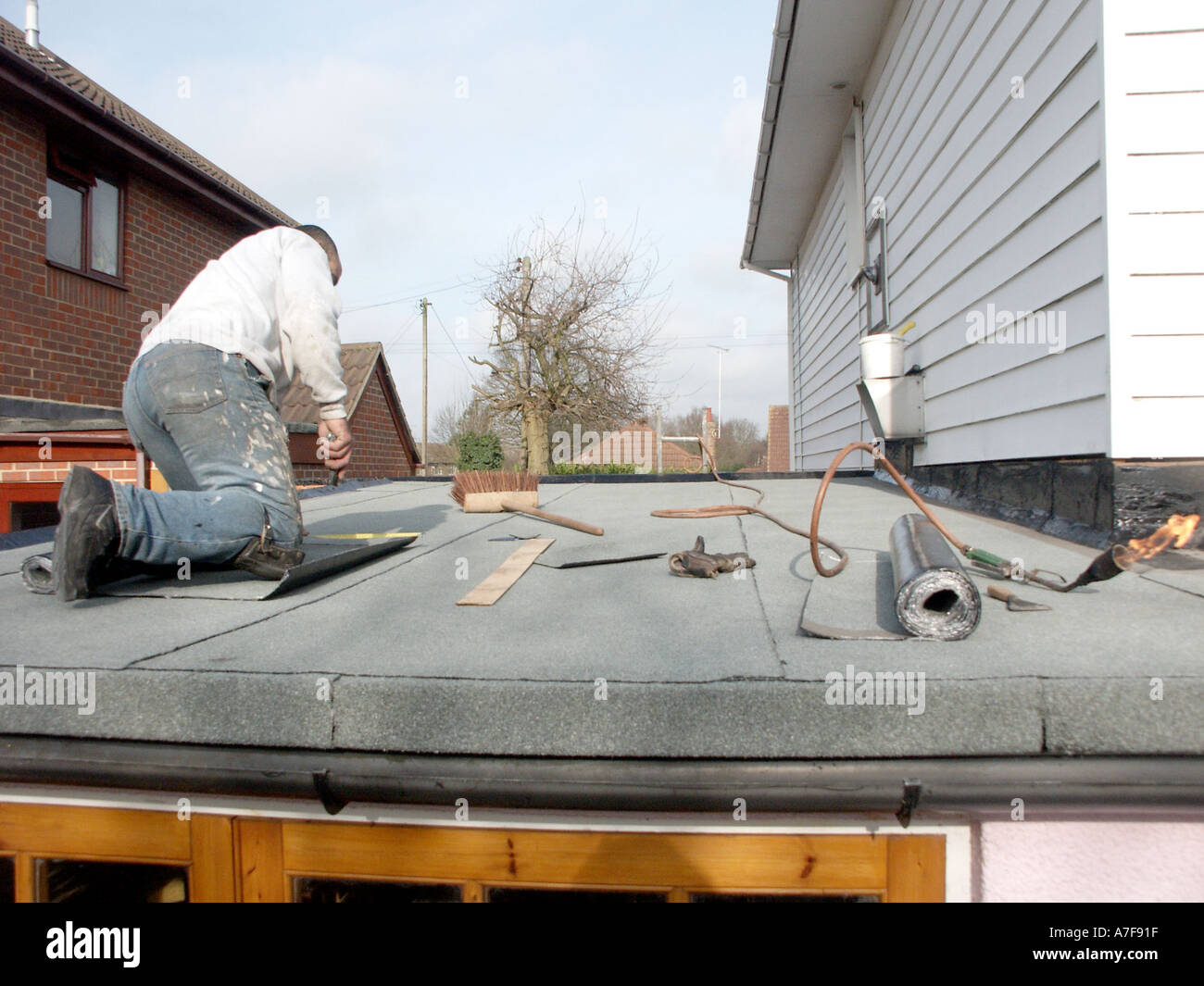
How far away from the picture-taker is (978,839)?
1208 millimetres

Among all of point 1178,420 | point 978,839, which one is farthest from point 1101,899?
point 1178,420

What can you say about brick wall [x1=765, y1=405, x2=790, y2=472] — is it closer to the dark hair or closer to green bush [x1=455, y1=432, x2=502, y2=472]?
green bush [x1=455, y1=432, x2=502, y2=472]

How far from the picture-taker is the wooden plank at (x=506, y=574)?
1.97 m

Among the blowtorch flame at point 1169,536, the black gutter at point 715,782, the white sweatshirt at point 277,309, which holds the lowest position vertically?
the black gutter at point 715,782

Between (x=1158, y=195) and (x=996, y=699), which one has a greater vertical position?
(x=1158, y=195)

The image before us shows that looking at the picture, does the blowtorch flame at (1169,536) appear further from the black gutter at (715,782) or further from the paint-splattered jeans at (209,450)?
the paint-splattered jeans at (209,450)

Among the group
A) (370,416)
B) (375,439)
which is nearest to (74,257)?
(370,416)

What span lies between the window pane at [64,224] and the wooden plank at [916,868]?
8.00m

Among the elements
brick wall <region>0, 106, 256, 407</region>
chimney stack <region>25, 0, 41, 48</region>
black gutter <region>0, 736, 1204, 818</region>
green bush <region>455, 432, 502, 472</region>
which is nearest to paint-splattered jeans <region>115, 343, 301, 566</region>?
black gutter <region>0, 736, 1204, 818</region>

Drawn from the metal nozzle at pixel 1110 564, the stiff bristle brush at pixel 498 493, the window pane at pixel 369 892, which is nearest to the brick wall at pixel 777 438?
the stiff bristle brush at pixel 498 493

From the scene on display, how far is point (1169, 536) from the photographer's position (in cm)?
196

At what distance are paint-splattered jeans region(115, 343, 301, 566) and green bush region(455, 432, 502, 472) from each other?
14.8 metres

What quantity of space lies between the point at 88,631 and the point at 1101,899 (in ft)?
7.15

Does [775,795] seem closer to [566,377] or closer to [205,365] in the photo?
[205,365]
